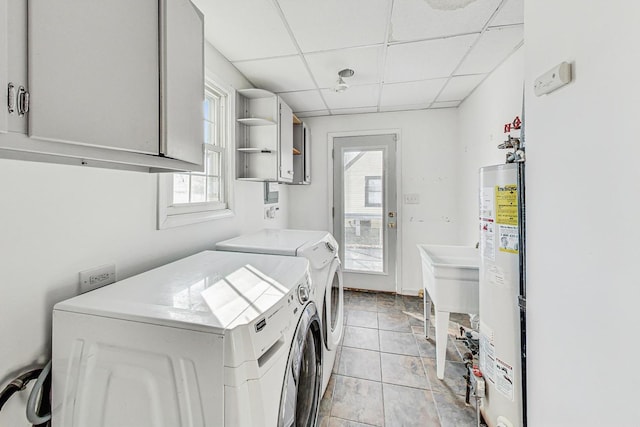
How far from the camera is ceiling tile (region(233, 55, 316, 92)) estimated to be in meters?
2.10

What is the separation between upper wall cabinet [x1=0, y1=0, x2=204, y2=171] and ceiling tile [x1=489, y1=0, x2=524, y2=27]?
67.4 inches

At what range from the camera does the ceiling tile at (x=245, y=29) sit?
1.46 meters

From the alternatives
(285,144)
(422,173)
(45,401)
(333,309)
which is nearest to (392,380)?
(333,309)

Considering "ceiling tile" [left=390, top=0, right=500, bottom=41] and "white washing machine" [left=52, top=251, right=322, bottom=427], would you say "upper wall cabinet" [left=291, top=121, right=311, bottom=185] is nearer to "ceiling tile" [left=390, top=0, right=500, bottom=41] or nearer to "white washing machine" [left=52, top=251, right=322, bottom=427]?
"ceiling tile" [left=390, top=0, right=500, bottom=41]

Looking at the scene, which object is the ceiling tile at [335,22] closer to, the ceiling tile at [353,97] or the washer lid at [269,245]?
the ceiling tile at [353,97]

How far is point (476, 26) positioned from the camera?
1.65 metres

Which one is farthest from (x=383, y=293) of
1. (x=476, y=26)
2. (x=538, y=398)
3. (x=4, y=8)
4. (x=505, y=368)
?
(x=4, y=8)

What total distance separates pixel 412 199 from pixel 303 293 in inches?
103

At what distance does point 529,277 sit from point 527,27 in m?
1.11

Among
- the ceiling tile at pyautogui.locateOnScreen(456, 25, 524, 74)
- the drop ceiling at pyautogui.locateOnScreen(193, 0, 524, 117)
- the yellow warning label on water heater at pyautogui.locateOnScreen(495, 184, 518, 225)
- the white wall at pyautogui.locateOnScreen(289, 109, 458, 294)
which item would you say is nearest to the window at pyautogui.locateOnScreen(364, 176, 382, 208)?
the white wall at pyautogui.locateOnScreen(289, 109, 458, 294)

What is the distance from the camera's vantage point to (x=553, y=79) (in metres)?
0.91

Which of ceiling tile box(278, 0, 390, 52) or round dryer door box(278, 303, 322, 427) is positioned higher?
ceiling tile box(278, 0, 390, 52)


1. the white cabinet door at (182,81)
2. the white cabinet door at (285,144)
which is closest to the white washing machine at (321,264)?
the white cabinet door at (182,81)

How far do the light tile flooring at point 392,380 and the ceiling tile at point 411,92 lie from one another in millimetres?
2442
